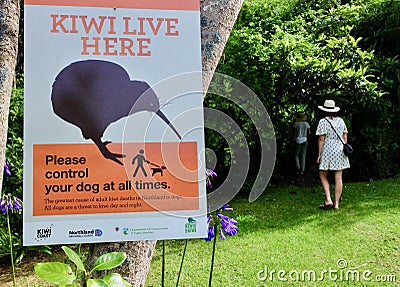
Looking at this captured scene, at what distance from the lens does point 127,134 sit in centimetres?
150

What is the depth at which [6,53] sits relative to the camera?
1.50 metres

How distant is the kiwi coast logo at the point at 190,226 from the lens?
1.51 m

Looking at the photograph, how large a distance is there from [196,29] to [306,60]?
5725mm

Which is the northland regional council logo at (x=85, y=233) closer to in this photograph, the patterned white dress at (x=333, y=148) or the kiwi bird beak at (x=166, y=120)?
Result: the kiwi bird beak at (x=166, y=120)

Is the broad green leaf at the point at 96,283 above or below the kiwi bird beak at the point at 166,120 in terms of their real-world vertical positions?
below

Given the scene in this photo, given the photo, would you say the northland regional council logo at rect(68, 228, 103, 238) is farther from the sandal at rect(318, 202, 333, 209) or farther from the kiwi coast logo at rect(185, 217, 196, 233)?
the sandal at rect(318, 202, 333, 209)

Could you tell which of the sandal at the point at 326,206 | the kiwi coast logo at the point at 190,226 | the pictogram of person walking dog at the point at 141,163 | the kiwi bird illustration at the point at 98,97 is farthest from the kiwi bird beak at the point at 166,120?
the sandal at the point at 326,206

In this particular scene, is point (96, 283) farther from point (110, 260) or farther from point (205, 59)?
point (205, 59)

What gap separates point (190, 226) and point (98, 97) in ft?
1.63

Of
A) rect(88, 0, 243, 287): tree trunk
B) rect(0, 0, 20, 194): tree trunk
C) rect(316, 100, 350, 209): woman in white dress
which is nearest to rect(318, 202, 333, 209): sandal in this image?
rect(316, 100, 350, 209): woman in white dress

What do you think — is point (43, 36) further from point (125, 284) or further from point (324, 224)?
point (324, 224)

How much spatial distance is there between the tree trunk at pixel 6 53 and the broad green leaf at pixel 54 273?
41 cm

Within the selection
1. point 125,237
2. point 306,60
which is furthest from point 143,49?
point 306,60

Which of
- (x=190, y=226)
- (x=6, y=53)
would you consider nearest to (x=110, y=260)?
(x=190, y=226)
